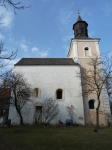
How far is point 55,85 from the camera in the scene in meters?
16.8

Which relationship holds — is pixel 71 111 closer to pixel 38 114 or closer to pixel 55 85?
pixel 55 85

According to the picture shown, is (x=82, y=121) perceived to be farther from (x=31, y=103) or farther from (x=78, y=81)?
(x=31, y=103)

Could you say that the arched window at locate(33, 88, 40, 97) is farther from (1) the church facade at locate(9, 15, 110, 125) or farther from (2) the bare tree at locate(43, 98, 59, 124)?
(2) the bare tree at locate(43, 98, 59, 124)

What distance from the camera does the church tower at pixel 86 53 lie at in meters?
15.7

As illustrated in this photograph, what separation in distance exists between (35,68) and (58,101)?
19.7ft

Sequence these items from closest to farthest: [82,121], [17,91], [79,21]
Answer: [17,91], [82,121], [79,21]

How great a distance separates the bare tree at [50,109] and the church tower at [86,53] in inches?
161

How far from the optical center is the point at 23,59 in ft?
67.9

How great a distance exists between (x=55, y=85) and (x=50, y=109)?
3.58 meters

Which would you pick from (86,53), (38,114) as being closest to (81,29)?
(86,53)

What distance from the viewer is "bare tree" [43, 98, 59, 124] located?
1440 centimetres

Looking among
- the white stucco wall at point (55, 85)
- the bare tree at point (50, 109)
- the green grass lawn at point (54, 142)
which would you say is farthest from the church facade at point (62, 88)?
the green grass lawn at point (54, 142)

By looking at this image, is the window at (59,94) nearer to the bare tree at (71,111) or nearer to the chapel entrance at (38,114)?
the bare tree at (71,111)

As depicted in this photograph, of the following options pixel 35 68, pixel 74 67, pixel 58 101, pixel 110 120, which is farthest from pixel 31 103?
pixel 110 120
